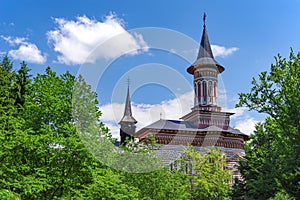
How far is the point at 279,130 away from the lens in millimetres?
19969

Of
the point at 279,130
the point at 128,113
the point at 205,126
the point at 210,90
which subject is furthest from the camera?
the point at 210,90

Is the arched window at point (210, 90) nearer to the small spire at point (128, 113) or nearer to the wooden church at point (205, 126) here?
the wooden church at point (205, 126)

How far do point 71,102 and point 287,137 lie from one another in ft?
34.6

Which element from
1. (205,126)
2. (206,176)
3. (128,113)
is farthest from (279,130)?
(205,126)

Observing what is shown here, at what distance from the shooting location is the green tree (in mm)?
19328

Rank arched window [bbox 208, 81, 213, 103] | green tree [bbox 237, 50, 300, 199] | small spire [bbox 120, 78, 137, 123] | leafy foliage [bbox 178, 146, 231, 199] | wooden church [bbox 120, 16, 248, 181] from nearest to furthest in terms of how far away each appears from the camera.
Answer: small spire [bbox 120, 78, 137, 123] < green tree [bbox 237, 50, 300, 199] < leafy foliage [bbox 178, 146, 231, 199] < wooden church [bbox 120, 16, 248, 181] < arched window [bbox 208, 81, 213, 103]

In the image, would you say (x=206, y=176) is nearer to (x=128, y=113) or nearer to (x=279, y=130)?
(x=279, y=130)

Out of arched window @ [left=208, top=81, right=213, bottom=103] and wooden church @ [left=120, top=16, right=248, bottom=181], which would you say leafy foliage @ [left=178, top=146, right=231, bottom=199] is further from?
arched window @ [left=208, top=81, right=213, bottom=103]

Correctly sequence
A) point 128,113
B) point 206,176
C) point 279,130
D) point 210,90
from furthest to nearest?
point 210,90 < point 206,176 < point 279,130 < point 128,113

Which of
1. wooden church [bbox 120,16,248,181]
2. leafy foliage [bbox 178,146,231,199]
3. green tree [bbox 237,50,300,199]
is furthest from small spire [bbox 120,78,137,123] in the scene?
wooden church [bbox 120,16,248,181]

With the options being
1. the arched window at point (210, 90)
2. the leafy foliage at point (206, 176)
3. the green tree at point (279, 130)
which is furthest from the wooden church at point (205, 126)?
the green tree at point (279, 130)

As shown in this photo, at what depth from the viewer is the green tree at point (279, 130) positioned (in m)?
19.3

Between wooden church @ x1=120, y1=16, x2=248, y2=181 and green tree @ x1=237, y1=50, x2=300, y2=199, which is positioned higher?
wooden church @ x1=120, y1=16, x2=248, y2=181

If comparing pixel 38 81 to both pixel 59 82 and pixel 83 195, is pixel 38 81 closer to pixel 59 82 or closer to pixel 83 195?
pixel 59 82
